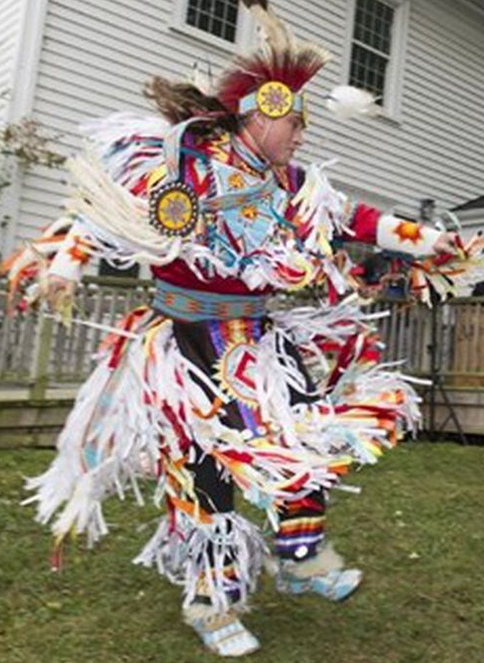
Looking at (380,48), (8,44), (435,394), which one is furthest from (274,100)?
(380,48)

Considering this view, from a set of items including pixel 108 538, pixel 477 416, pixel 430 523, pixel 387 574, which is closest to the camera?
pixel 387 574

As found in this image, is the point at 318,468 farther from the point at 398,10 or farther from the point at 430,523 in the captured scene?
the point at 398,10

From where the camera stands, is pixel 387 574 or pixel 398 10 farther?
pixel 398 10

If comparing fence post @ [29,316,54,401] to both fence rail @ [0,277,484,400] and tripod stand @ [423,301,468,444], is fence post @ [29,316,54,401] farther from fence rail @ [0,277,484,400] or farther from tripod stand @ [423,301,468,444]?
tripod stand @ [423,301,468,444]

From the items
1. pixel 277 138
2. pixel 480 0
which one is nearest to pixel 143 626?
pixel 277 138

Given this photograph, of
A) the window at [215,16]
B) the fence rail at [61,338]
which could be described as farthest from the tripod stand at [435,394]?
the window at [215,16]

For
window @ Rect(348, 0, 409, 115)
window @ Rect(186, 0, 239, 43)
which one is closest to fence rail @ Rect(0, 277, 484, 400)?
window @ Rect(186, 0, 239, 43)

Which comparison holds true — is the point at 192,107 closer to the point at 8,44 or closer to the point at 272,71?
the point at 272,71

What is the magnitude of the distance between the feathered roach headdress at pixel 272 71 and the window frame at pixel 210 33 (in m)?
7.04

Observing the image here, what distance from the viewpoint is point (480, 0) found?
1367 cm

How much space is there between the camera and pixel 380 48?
41.9 ft

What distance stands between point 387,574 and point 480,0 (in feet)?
40.4

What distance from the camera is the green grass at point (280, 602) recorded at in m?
2.74

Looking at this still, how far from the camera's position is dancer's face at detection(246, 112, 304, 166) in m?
2.74
